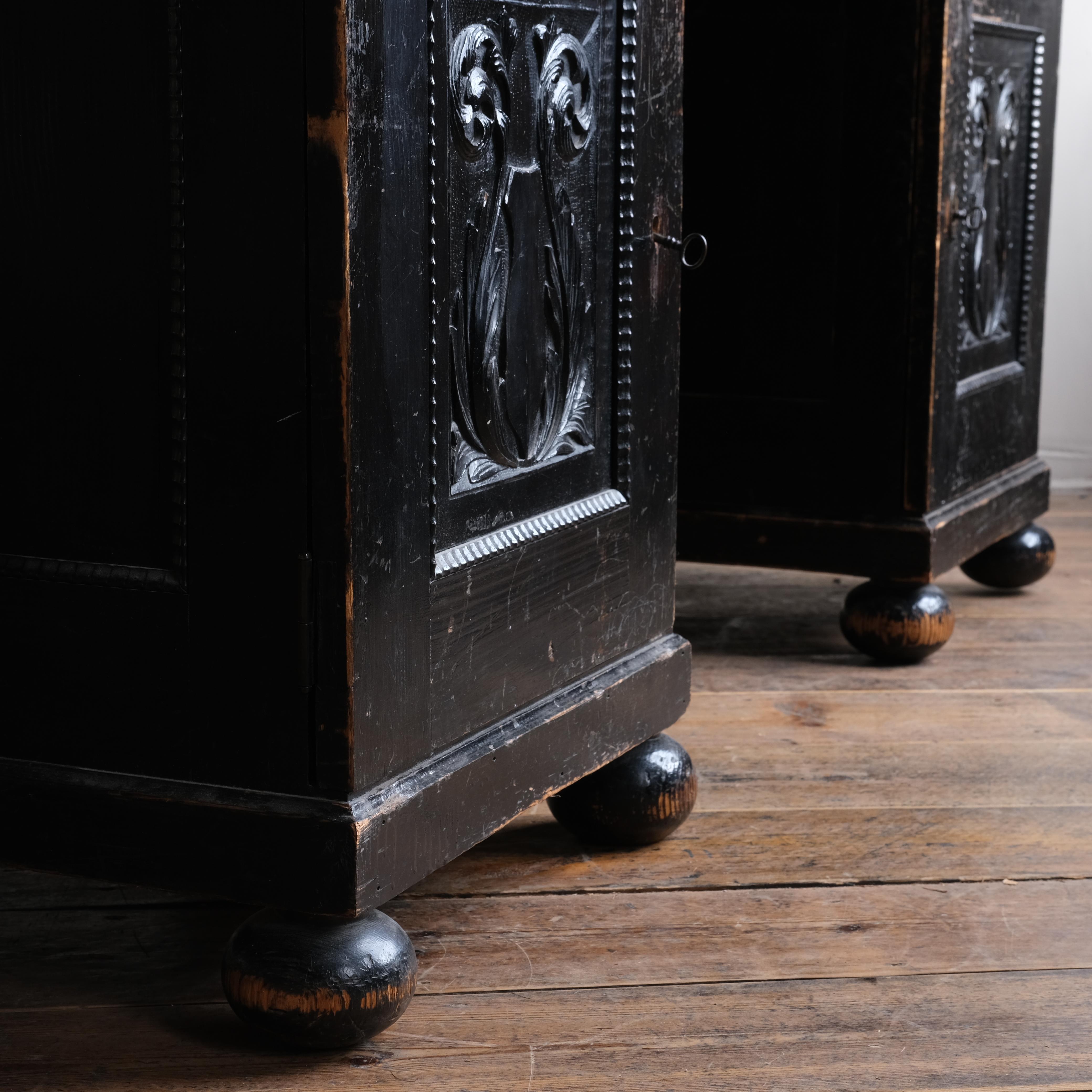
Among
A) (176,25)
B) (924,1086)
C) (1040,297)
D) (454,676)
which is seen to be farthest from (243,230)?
(1040,297)

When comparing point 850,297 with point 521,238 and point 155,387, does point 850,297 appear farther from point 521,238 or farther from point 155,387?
point 155,387

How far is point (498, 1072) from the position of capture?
965 millimetres

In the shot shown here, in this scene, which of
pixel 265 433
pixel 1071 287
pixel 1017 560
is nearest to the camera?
pixel 265 433

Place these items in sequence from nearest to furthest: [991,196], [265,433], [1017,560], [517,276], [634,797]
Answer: [265,433] < [517,276] < [634,797] < [991,196] < [1017,560]

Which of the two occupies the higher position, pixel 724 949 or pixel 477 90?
pixel 477 90

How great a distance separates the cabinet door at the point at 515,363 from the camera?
931 millimetres

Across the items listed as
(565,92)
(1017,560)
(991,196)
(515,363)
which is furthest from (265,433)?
(1017,560)

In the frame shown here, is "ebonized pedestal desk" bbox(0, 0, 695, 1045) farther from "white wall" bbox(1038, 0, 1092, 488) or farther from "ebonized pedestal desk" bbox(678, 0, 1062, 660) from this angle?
"white wall" bbox(1038, 0, 1092, 488)

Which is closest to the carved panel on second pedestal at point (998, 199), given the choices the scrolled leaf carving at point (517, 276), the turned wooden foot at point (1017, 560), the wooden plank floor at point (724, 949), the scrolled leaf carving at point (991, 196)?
the scrolled leaf carving at point (991, 196)

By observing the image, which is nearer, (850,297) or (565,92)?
(565,92)

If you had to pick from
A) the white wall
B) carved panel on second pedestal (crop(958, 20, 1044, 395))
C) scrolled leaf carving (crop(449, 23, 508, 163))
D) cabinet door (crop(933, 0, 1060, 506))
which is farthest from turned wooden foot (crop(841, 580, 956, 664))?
the white wall

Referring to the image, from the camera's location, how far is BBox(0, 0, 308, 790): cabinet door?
0.89 metres

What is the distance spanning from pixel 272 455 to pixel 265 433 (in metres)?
0.01

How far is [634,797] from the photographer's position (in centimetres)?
129
